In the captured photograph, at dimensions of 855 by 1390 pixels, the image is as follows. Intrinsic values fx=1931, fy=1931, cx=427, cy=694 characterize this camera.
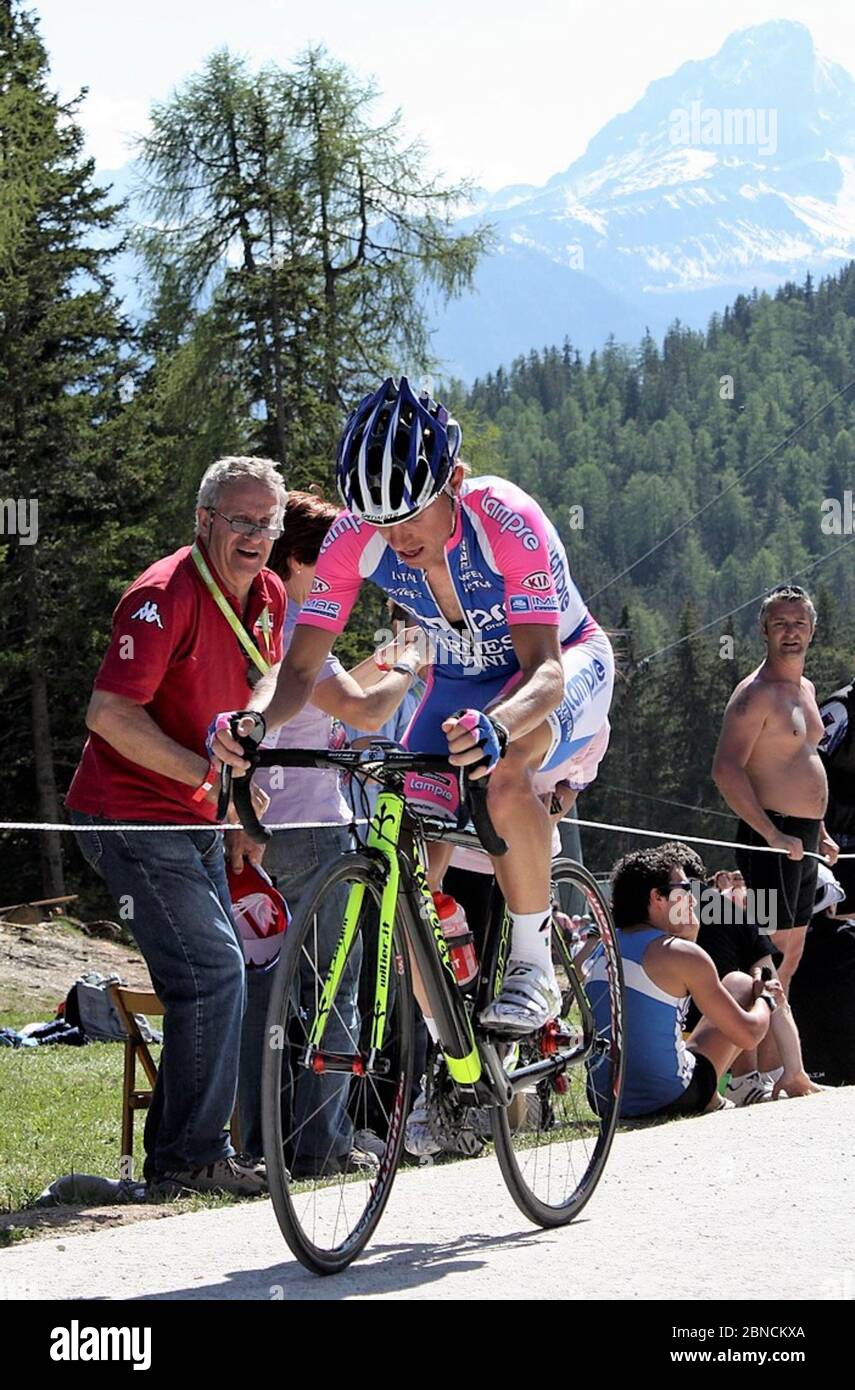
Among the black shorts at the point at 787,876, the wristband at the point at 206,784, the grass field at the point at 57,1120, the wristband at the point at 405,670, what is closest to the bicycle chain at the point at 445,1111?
the grass field at the point at 57,1120

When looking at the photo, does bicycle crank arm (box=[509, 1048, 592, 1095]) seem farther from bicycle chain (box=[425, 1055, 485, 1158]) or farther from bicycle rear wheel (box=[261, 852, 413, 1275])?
bicycle rear wheel (box=[261, 852, 413, 1275])

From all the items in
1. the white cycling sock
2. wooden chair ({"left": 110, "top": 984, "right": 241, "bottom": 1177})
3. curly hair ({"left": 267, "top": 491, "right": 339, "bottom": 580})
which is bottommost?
wooden chair ({"left": 110, "top": 984, "right": 241, "bottom": 1177})

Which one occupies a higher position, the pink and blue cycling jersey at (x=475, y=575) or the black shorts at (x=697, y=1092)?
the pink and blue cycling jersey at (x=475, y=575)

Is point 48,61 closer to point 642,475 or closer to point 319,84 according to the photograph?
point 319,84

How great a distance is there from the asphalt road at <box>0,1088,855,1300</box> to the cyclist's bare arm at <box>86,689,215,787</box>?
135 centimetres

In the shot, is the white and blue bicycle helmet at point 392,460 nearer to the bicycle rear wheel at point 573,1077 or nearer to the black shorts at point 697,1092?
the bicycle rear wheel at point 573,1077

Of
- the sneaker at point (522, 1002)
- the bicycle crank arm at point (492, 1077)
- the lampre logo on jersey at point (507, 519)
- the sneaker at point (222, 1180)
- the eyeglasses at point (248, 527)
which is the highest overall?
the eyeglasses at point (248, 527)

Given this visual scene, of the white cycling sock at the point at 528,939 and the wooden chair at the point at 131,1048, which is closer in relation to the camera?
the white cycling sock at the point at 528,939

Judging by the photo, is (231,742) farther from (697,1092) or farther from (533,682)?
(697,1092)

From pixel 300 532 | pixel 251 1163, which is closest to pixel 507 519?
pixel 300 532

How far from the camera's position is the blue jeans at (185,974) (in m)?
6.11

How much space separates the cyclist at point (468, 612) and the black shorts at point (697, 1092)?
3.13m

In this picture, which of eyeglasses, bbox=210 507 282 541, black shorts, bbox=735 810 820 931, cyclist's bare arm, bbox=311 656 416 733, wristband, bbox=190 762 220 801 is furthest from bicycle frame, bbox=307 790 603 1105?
black shorts, bbox=735 810 820 931

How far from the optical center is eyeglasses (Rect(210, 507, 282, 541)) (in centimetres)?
630
